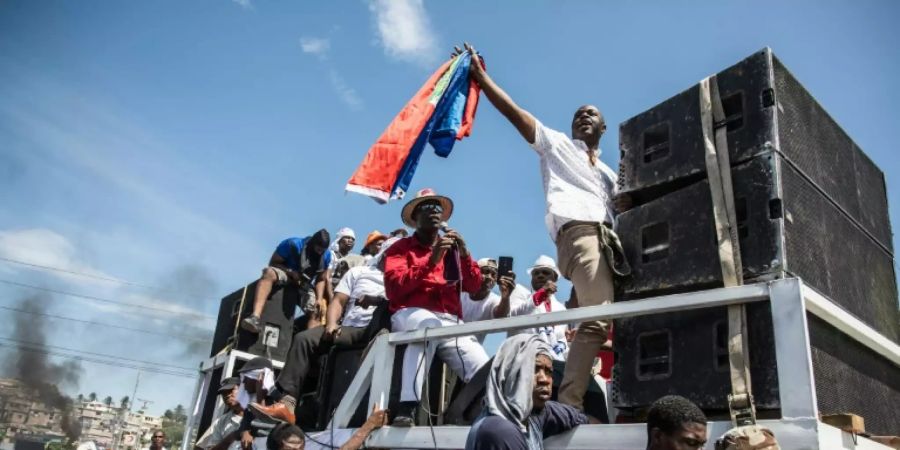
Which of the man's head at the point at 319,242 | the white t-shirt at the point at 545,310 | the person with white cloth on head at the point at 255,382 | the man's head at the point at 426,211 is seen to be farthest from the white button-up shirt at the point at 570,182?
the man's head at the point at 319,242

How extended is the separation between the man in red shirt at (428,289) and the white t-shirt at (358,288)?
124cm

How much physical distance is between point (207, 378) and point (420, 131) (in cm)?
487

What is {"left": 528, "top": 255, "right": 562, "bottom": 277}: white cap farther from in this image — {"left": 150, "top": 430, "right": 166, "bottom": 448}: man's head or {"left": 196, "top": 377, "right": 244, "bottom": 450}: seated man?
{"left": 150, "top": 430, "right": 166, "bottom": 448}: man's head

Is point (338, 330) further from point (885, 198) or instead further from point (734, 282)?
point (885, 198)

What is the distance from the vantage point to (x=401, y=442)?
3.73 meters

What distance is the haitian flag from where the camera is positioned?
15.2 feet

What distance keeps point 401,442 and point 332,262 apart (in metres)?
5.56

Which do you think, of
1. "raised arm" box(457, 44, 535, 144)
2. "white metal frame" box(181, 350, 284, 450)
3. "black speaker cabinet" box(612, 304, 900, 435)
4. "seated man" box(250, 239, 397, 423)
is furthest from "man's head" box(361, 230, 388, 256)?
"black speaker cabinet" box(612, 304, 900, 435)

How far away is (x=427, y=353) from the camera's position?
4.00 meters

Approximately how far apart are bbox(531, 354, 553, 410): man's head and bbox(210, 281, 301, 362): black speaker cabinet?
17.5 feet

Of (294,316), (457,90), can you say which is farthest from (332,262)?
(457,90)

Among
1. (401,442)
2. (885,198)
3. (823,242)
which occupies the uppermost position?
(885,198)

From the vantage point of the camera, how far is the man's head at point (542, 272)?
6.50 meters

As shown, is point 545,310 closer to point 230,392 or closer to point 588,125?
point 588,125
